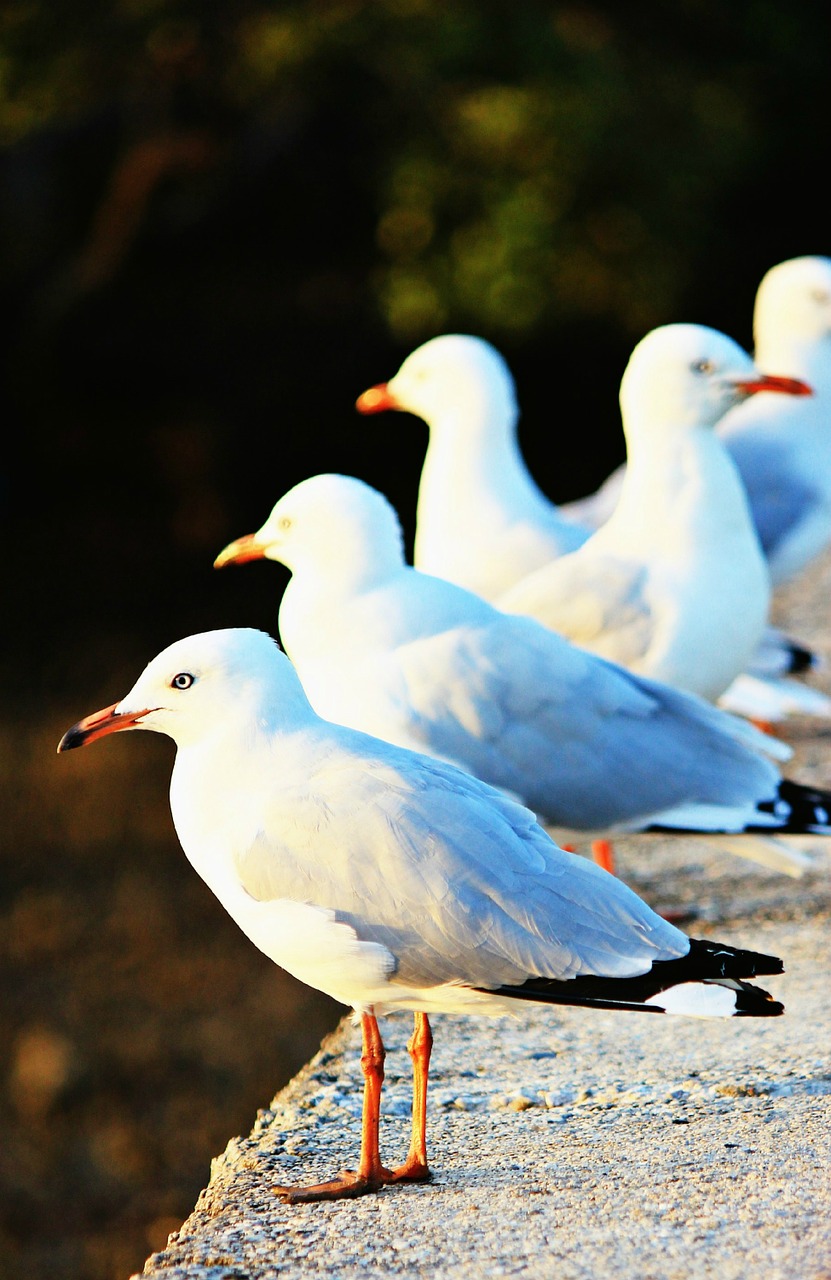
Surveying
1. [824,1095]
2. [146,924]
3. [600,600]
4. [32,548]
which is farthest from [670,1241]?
[32,548]

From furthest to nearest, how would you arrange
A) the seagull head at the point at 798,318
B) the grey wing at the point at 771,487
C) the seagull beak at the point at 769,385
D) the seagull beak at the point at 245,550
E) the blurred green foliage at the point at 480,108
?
A: the blurred green foliage at the point at 480,108, the seagull head at the point at 798,318, the grey wing at the point at 771,487, the seagull beak at the point at 769,385, the seagull beak at the point at 245,550

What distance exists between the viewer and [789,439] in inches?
253

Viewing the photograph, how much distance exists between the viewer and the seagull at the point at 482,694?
11.5ft

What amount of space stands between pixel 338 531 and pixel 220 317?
34.9 feet

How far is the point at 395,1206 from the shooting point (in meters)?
2.36

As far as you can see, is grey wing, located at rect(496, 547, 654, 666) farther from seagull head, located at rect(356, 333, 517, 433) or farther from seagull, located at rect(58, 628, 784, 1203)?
seagull, located at rect(58, 628, 784, 1203)

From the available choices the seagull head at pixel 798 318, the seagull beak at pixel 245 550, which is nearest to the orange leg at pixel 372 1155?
the seagull beak at pixel 245 550

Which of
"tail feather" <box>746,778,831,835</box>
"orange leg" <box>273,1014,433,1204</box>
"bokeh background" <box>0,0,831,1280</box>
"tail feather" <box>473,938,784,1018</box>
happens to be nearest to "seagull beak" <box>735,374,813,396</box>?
"tail feather" <box>746,778,831,835</box>

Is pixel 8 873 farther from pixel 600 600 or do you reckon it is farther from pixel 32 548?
pixel 32 548

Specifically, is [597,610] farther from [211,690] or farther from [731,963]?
[731,963]

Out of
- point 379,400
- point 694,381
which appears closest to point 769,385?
point 694,381

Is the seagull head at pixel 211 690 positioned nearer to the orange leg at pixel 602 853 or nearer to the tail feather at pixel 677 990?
the tail feather at pixel 677 990

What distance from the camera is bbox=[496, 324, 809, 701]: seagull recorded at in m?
4.25

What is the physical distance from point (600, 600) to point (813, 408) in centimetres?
263
